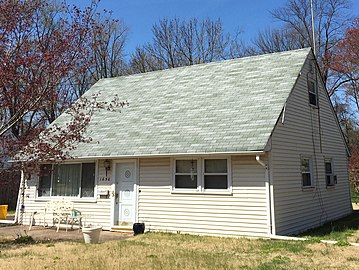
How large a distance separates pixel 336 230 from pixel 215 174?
435cm

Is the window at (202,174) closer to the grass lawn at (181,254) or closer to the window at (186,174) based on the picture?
the window at (186,174)

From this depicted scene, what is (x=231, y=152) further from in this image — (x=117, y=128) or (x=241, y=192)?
(x=117, y=128)

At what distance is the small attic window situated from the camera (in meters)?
13.3

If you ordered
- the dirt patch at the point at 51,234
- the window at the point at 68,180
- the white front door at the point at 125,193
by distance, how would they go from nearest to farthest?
1. the dirt patch at the point at 51,234
2. the white front door at the point at 125,193
3. the window at the point at 68,180

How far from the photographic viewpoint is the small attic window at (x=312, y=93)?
13.3 metres

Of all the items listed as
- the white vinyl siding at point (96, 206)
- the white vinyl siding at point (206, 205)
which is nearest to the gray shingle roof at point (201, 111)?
the white vinyl siding at point (206, 205)

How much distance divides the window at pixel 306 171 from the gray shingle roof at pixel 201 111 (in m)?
2.69

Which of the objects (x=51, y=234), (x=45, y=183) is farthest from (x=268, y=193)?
(x=45, y=183)

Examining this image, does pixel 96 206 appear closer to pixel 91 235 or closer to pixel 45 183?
pixel 45 183

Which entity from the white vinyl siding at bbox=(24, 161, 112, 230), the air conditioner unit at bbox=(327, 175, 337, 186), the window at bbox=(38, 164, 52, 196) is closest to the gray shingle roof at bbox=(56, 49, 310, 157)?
the white vinyl siding at bbox=(24, 161, 112, 230)

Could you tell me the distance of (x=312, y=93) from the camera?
44.2ft

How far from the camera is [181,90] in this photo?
14.1 meters

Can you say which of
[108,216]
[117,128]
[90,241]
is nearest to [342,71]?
[117,128]

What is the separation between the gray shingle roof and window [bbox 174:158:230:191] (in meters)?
0.65
